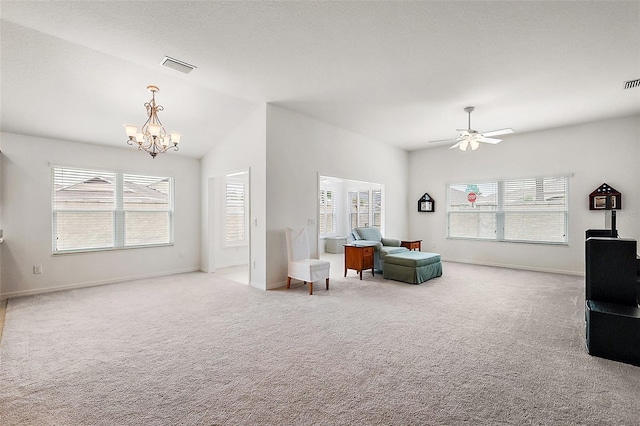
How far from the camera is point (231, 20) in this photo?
2.86 meters

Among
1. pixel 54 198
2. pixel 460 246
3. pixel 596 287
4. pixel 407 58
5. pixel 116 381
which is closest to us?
pixel 116 381

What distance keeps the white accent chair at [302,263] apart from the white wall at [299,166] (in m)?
0.20

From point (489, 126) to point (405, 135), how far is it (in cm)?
168

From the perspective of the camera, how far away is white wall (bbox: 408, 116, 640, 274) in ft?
18.5

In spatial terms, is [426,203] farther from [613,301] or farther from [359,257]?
[613,301]

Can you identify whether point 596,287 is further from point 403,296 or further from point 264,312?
point 264,312

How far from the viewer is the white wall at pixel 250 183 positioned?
5098mm

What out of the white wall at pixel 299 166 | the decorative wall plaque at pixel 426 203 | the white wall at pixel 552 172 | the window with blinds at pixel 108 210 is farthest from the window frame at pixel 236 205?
the white wall at pixel 552 172

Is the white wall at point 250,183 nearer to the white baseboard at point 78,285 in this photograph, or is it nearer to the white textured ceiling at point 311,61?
the white textured ceiling at point 311,61

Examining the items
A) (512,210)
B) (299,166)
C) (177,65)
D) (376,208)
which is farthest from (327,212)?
(177,65)

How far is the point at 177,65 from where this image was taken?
12.1ft

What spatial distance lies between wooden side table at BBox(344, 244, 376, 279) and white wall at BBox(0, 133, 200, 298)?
3.69m

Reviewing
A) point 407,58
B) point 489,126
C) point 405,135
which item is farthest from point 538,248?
point 407,58

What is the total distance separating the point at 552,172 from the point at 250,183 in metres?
6.17
